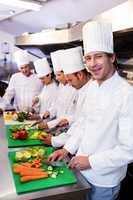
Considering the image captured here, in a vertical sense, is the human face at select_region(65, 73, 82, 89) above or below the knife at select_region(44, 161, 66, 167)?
above

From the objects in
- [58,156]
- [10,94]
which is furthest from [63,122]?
[10,94]

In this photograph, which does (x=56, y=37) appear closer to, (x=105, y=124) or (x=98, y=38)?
(x=98, y=38)

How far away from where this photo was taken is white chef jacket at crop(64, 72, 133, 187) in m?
1.13

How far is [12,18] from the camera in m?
4.80

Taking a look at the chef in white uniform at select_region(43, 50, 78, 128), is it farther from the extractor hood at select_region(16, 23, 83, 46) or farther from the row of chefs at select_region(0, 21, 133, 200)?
the row of chefs at select_region(0, 21, 133, 200)

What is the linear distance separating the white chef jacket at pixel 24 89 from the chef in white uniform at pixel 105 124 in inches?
77.3

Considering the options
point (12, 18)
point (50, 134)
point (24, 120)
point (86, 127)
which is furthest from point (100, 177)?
point (12, 18)

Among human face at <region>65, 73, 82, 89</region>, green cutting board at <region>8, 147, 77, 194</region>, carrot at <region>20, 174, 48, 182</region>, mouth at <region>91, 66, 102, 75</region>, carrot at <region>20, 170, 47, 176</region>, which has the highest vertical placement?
mouth at <region>91, 66, 102, 75</region>

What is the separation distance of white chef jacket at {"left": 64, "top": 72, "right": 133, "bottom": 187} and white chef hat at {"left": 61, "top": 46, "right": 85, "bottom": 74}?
0.45 metres

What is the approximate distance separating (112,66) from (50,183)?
1.93ft

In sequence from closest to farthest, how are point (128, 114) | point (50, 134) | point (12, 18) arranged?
1. point (128, 114)
2. point (50, 134)
3. point (12, 18)

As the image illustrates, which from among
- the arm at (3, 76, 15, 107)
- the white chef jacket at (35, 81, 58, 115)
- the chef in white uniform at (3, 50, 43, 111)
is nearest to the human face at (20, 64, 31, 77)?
the chef in white uniform at (3, 50, 43, 111)

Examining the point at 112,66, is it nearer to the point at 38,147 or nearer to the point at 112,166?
the point at 112,166

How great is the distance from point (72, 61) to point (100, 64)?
2.00ft
